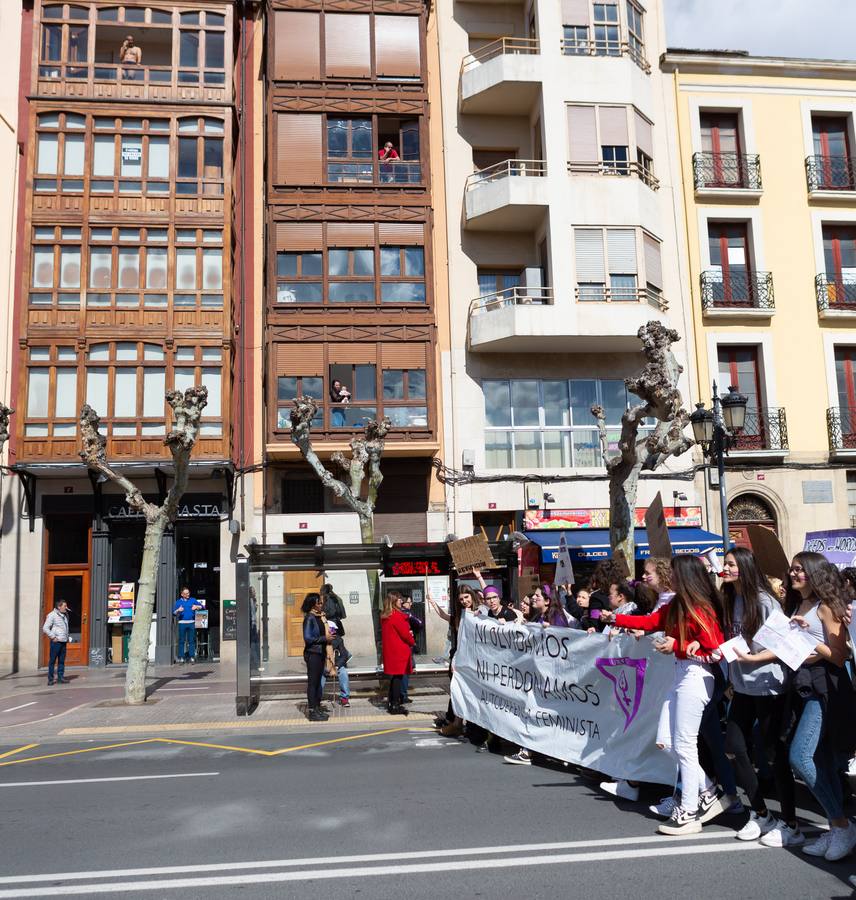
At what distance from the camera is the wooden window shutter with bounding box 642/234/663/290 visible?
2408 centimetres

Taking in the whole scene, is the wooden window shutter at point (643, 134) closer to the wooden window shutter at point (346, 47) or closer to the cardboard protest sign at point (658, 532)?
the wooden window shutter at point (346, 47)

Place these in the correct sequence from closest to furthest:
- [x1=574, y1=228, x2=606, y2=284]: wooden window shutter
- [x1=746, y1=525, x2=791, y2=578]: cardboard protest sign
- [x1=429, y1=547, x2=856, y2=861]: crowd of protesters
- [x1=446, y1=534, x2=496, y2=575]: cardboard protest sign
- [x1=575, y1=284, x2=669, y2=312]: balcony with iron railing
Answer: [x1=429, y1=547, x2=856, y2=861]: crowd of protesters → [x1=746, y1=525, x2=791, y2=578]: cardboard protest sign → [x1=446, y1=534, x2=496, y2=575]: cardboard protest sign → [x1=575, y1=284, x2=669, y2=312]: balcony with iron railing → [x1=574, y1=228, x2=606, y2=284]: wooden window shutter

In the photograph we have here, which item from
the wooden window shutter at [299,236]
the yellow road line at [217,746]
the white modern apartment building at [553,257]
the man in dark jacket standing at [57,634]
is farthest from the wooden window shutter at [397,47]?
the yellow road line at [217,746]

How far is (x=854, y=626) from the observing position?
5.81 meters

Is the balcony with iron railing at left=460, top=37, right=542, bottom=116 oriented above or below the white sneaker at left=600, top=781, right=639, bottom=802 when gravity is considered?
above

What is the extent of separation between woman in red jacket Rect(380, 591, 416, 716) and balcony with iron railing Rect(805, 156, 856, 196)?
2024 centimetres

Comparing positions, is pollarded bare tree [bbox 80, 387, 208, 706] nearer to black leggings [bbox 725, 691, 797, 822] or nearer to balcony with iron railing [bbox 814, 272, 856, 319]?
black leggings [bbox 725, 691, 797, 822]

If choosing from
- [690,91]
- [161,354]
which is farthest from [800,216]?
[161,354]

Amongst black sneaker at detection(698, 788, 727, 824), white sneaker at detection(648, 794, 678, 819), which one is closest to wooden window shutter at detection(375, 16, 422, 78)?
white sneaker at detection(648, 794, 678, 819)

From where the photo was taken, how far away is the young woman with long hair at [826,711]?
17.6 feet

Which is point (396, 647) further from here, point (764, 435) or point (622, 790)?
point (764, 435)

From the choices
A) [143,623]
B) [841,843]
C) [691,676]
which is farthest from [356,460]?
[841,843]

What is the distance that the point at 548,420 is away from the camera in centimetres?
2416

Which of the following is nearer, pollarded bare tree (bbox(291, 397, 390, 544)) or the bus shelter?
the bus shelter
